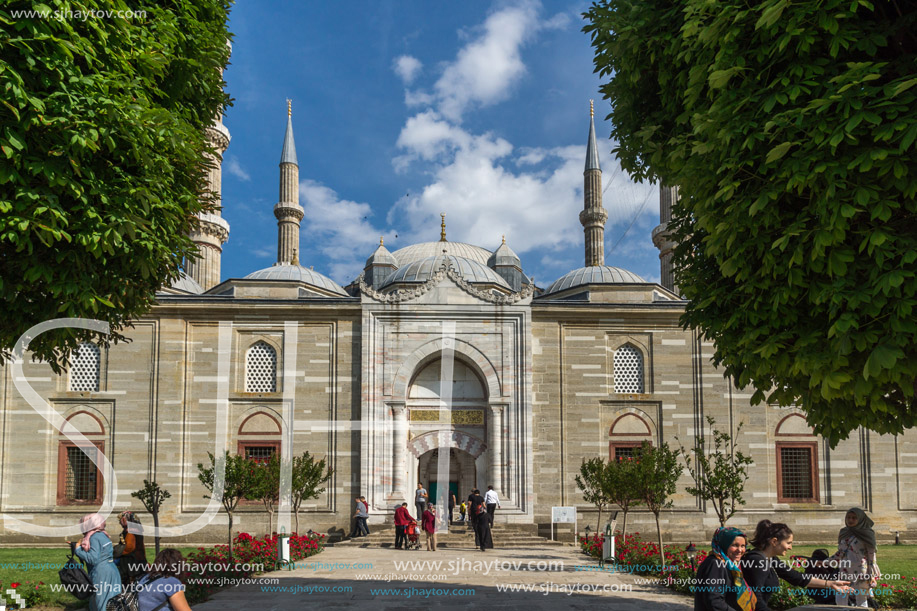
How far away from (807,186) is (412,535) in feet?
45.1

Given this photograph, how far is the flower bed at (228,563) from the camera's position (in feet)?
34.4

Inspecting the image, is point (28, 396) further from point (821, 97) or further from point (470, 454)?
point (821, 97)

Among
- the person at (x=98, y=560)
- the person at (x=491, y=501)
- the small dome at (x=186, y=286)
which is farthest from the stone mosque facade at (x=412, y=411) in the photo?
the person at (x=98, y=560)

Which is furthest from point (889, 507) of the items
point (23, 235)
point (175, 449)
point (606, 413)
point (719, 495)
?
point (23, 235)

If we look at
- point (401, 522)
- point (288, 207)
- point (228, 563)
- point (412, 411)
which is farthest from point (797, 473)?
point (288, 207)

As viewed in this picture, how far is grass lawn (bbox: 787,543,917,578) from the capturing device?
45.3 ft

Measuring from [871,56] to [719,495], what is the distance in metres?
8.66

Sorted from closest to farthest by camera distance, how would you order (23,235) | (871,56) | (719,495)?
(871,56) < (23,235) < (719,495)

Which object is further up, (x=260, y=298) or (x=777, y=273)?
(x=260, y=298)

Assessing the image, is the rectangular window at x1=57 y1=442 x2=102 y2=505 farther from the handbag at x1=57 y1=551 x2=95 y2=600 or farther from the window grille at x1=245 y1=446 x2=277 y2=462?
the handbag at x1=57 y1=551 x2=95 y2=600

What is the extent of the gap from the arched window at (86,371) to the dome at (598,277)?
14.4m

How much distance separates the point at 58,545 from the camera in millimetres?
19562

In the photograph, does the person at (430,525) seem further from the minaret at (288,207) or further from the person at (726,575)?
the minaret at (288,207)

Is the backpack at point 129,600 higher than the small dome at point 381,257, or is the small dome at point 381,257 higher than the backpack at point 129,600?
the small dome at point 381,257
